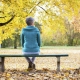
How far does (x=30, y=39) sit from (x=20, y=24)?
10150mm

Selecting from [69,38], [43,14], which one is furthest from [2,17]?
[69,38]

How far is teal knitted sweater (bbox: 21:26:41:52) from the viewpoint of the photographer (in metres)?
8.93

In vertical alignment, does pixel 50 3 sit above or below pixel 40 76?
above

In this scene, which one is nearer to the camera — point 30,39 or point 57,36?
point 30,39

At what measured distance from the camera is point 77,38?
2864 inches

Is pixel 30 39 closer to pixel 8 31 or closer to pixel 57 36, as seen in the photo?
pixel 8 31

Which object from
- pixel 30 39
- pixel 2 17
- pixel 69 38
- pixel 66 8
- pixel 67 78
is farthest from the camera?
pixel 69 38

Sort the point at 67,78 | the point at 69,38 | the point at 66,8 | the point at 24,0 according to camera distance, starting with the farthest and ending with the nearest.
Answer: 1. the point at 69,38
2. the point at 66,8
3. the point at 24,0
4. the point at 67,78

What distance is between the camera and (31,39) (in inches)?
353

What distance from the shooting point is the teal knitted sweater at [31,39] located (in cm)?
893

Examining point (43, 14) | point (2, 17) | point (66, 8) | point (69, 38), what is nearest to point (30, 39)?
point (66, 8)

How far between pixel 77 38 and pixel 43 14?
54.6m

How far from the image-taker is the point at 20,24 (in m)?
19.0

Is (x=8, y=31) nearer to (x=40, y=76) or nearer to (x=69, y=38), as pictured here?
(x=40, y=76)
